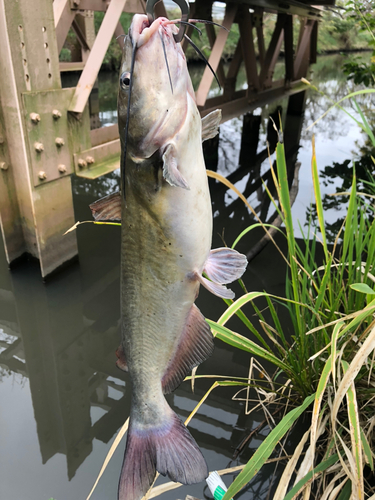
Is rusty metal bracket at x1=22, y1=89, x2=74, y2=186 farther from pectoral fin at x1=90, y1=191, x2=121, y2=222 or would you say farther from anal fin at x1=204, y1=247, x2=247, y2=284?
anal fin at x1=204, y1=247, x2=247, y2=284

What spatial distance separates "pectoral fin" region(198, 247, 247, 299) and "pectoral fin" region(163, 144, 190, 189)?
26 centimetres

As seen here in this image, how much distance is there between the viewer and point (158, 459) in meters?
1.09

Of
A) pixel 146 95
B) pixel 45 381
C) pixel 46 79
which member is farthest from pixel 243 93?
pixel 146 95

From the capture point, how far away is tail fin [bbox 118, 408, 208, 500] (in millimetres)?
1055

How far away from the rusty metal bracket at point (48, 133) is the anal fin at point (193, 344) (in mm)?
2744

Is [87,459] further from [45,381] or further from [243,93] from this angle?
[243,93]

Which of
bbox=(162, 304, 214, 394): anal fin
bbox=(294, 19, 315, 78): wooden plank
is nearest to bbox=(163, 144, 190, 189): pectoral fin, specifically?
bbox=(162, 304, 214, 394): anal fin

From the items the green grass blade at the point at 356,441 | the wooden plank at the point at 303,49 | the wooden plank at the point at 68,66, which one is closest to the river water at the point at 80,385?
the green grass blade at the point at 356,441

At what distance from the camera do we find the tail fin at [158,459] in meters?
1.05

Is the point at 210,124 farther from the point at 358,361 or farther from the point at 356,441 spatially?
the point at 356,441

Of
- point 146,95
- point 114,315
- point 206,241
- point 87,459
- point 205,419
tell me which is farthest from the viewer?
point 114,315

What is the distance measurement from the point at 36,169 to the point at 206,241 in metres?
2.79

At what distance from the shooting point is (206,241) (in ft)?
3.36

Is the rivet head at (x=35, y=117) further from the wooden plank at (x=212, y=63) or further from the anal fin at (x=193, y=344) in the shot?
the anal fin at (x=193, y=344)
